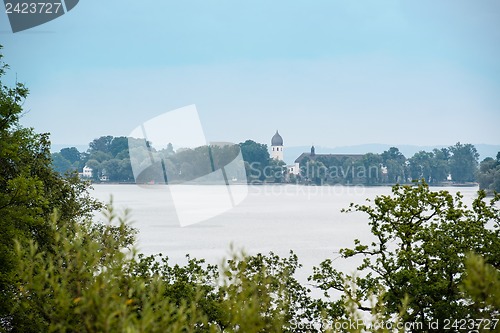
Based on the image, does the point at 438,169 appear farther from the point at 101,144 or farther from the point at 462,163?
the point at 101,144

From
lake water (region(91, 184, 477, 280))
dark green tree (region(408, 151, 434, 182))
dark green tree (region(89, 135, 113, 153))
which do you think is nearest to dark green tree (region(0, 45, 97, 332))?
lake water (region(91, 184, 477, 280))

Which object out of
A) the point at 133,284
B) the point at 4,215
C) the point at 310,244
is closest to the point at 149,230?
the point at 310,244

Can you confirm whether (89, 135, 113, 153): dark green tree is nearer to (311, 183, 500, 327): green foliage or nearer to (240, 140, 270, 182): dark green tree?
(240, 140, 270, 182): dark green tree

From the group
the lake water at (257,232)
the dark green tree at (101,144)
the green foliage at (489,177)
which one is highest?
the dark green tree at (101,144)

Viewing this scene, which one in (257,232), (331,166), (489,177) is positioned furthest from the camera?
(331,166)

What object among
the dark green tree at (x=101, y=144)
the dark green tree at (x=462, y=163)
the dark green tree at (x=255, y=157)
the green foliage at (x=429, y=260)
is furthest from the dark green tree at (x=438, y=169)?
the green foliage at (x=429, y=260)

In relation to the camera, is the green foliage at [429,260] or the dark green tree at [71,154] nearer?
the green foliage at [429,260]

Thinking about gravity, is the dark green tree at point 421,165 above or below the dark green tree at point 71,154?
below

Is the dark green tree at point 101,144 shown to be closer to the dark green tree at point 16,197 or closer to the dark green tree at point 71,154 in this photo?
the dark green tree at point 71,154

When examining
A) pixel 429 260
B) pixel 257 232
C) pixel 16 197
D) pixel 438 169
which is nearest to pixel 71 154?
pixel 438 169

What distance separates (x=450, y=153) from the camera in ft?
602

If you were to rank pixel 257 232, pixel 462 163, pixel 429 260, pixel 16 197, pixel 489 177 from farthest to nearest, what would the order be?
pixel 462 163 < pixel 489 177 < pixel 257 232 < pixel 429 260 < pixel 16 197

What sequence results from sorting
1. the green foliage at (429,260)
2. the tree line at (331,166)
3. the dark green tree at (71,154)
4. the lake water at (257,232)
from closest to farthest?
1. the green foliage at (429,260)
2. the lake water at (257,232)
3. the tree line at (331,166)
4. the dark green tree at (71,154)

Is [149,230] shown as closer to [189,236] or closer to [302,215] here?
[189,236]
